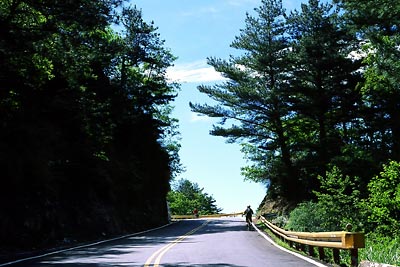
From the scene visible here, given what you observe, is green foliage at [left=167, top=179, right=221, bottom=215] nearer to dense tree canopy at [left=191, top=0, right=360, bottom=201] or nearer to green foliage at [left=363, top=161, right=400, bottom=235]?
dense tree canopy at [left=191, top=0, right=360, bottom=201]

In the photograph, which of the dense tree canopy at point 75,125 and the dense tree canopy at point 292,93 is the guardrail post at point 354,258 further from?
the dense tree canopy at point 292,93

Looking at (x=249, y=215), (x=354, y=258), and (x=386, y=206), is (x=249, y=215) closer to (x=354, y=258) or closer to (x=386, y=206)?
(x=386, y=206)

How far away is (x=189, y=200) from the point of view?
122 meters

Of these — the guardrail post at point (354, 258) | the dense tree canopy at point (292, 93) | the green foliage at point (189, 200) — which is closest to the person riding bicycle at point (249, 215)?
the dense tree canopy at point (292, 93)

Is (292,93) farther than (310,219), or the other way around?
(292,93)

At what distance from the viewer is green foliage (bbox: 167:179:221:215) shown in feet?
345

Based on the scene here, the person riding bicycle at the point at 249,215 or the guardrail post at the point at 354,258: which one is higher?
the person riding bicycle at the point at 249,215

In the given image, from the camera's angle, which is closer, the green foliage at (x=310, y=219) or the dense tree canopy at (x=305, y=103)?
the green foliage at (x=310, y=219)

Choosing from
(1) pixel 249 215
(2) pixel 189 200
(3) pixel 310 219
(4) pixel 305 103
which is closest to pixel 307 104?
(4) pixel 305 103

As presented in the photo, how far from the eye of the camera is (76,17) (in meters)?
15.2

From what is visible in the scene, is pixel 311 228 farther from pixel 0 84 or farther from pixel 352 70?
pixel 352 70

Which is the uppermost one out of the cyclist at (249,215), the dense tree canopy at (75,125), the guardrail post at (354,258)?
the dense tree canopy at (75,125)

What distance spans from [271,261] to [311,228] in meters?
9.36

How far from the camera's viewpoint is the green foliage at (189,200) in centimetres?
10506
